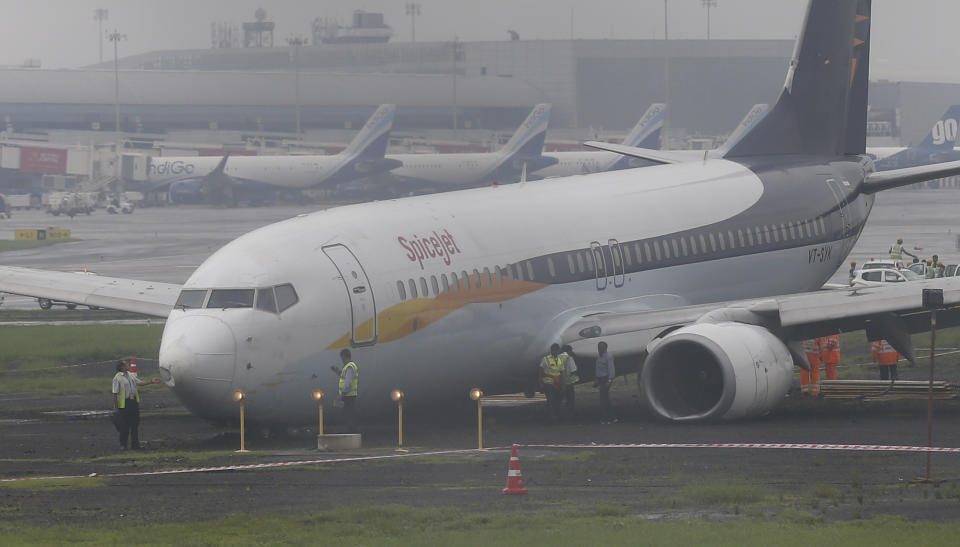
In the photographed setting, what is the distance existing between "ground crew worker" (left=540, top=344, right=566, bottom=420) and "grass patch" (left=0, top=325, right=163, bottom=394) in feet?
43.1

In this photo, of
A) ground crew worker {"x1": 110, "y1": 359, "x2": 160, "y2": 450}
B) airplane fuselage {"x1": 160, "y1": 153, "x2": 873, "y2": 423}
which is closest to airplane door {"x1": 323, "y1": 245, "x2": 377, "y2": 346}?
airplane fuselage {"x1": 160, "y1": 153, "x2": 873, "y2": 423}

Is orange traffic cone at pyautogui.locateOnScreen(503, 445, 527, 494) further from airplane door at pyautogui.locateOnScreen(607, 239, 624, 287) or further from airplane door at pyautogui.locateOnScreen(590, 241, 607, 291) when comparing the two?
airplane door at pyautogui.locateOnScreen(607, 239, 624, 287)

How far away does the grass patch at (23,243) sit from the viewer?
87688mm

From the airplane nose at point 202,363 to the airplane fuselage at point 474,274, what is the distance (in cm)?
2

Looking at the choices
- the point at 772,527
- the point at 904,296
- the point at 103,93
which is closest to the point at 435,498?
Result: the point at 772,527

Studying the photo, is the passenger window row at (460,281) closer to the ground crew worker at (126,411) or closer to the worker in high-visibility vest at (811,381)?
the ground crew worker at (126,411)

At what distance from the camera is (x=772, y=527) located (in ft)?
56.6

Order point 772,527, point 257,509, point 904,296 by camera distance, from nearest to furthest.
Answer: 1. point 772,527
2. point 257,509
3. point 904,296

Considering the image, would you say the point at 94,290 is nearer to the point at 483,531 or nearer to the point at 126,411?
the point at 126,411

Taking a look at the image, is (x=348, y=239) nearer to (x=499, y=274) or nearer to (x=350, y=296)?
(x=350, y=296)

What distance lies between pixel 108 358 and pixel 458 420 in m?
17.1

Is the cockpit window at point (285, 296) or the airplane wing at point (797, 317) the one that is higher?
the cockpit window at point (285, 296)

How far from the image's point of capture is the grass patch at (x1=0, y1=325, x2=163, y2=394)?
1497 inches

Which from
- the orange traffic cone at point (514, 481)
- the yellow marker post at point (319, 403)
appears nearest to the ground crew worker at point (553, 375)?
the yellow marker post at point (319, 403)
